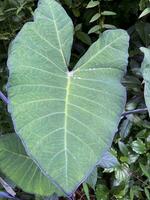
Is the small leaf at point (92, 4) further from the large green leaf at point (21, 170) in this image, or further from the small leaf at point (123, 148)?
the large green leaf at point (21, 170)

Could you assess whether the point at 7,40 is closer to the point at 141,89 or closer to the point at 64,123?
the point at 141,89

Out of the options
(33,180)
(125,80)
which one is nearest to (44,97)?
(33,180)

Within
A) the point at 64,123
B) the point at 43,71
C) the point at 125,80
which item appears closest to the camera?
the point at 64,123

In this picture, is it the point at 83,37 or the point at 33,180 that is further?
the point at 83,37

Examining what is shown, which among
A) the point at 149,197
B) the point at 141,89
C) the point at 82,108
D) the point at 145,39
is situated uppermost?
the point at 82,108

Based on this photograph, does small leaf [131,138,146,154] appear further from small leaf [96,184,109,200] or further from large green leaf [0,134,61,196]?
large green leaf [0,134,61,196]

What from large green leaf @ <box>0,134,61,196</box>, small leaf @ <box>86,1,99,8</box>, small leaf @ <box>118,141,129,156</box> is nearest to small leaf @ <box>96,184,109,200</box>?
small leaf @ <box>118,141,129,156</box>
